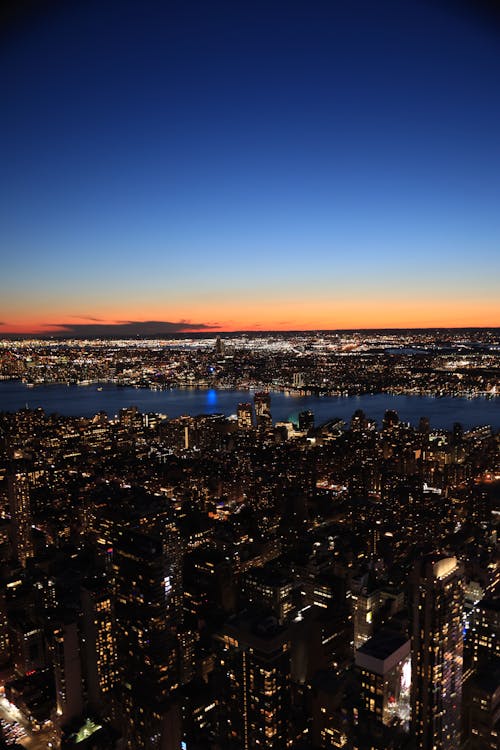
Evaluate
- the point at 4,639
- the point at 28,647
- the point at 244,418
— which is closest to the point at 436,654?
Answer: the point at 28,647

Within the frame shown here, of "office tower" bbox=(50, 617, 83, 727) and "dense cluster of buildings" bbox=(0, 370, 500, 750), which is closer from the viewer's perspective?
"dense cluster of buildings" bbox=(0, 370, 500, 750)

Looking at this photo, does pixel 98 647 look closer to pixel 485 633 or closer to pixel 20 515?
pixel 485 633

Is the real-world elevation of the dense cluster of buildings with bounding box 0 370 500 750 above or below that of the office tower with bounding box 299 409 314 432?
below

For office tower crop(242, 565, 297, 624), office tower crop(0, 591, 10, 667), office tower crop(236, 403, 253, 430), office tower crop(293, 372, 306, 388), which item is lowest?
office tower crop(0, 591, 10, 667)

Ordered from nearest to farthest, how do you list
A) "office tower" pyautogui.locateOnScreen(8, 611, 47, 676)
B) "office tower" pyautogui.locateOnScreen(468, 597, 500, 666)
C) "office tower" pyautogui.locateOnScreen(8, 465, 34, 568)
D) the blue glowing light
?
"office tower" pyautogui.locateOnScreen(468, 597, 500, 666) < "office tower" pyautogui.locateOnScreen(8, 611, 47, 676) < "office tower" pyautogui.locateOnScreen(8, 465, 34, 568) < the blue glowing light

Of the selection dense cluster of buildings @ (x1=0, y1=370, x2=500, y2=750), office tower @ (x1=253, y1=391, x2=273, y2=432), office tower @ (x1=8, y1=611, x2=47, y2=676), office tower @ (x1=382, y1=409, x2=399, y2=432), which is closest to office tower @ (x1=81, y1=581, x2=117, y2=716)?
dense cluster of buildings @ (x1=0, y1=370, x2=500, y2=750)

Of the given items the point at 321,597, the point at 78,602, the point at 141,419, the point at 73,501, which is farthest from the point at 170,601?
the point at 141,419

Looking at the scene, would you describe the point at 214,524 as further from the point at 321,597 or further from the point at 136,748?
the point at 136,748

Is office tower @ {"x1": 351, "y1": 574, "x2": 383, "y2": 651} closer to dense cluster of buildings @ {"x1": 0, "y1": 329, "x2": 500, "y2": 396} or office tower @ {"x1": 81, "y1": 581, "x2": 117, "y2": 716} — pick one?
office tower @ {"x1": 81, "y1": 581, "x2": 117, "y2": 716}
